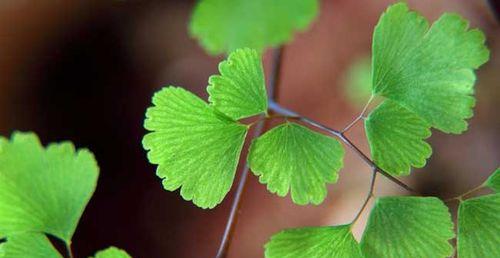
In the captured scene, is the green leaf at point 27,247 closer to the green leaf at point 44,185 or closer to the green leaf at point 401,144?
the green leaf at point 44,185

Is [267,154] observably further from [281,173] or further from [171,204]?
[171,204]

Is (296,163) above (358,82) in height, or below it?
below

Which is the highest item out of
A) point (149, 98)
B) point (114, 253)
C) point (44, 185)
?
point (149, 98)

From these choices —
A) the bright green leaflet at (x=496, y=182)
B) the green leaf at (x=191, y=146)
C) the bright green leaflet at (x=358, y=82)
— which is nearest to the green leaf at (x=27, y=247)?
the green leaf at (x=191, y=146)

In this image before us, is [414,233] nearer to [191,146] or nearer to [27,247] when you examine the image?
[191,146]

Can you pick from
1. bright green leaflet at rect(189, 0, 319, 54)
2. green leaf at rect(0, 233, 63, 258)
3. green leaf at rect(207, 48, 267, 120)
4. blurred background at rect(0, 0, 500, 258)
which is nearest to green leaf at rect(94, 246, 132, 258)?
green leaf at rect(0, 233, 63, 258)

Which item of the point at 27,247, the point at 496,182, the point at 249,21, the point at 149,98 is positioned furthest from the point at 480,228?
the point at 149,98

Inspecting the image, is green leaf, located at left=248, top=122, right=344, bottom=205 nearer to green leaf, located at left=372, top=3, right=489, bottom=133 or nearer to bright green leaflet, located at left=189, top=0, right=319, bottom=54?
green leaf, located at left=372, top=3, right=489, bottom=133
